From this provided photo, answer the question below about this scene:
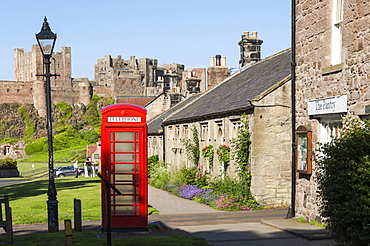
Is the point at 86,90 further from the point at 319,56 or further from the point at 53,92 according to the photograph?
the point at 319,56

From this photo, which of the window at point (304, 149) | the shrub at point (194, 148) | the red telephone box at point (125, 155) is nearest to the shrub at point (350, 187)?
the window at point (304, 149)

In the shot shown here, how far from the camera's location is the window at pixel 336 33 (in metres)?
11.4

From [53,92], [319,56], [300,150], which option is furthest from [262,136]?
[53,92]

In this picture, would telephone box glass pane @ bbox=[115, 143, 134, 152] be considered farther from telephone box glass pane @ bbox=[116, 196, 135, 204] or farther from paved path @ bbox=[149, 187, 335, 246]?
paved path @ bbox=[149, 187, 335, 246]

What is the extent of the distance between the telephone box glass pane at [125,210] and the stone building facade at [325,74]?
13.5 ft

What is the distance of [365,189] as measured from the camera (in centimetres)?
830

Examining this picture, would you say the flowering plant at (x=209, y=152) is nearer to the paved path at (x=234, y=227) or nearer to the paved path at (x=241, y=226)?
the paved path at (x=241, y=226)

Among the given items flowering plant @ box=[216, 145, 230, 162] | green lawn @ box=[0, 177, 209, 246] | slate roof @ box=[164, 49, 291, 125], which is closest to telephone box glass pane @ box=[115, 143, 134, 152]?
green lawn @ box=[0, 177, 209, 246]

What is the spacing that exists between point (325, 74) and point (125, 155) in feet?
15.5

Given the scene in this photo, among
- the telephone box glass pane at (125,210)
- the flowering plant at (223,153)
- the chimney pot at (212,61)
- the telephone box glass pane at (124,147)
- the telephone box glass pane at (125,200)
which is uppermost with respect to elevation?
the chimney pot at (212,61)

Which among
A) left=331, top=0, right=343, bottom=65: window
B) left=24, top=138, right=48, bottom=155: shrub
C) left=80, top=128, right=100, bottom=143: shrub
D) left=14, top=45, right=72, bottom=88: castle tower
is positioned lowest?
left=24, top=138, right=48, bottom=155: shrub

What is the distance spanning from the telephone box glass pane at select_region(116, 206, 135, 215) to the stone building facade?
4.11 meters

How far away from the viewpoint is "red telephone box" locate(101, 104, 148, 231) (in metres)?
10.9

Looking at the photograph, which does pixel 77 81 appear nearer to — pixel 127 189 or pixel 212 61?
pixel 212 61
